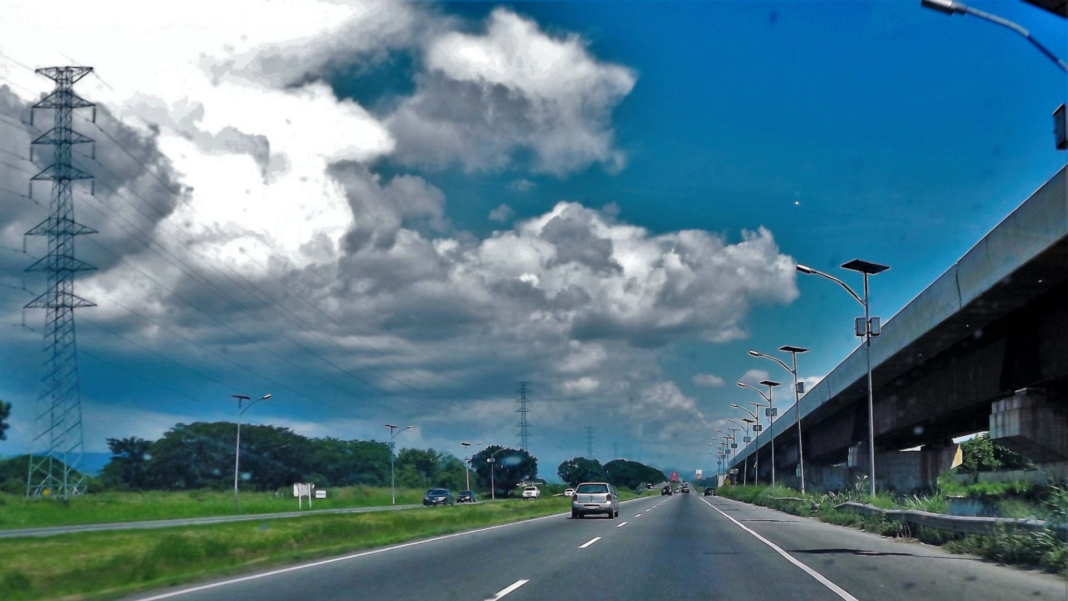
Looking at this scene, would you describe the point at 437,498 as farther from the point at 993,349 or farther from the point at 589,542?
the point at 589,542

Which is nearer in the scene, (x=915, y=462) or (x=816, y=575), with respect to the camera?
(x=816, y=575)

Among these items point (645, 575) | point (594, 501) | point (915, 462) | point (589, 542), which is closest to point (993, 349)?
point (589, 542)

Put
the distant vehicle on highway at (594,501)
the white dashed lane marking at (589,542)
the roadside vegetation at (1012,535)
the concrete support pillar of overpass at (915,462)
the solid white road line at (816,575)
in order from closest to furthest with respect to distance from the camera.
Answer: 1. the solid white road line at (816,575)
2. the roadside vegetation at (1012,535)
3. the white dashed lane marking at (589,542)
4. the distant vehicle on highway at (594,501)
5. the concrete support pillar of overpass at (915,462)

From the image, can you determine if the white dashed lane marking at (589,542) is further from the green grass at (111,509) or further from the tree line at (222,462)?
the tree line at (222,462)

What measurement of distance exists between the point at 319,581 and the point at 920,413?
3351cm

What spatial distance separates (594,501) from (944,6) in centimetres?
2864

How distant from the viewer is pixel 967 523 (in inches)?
714

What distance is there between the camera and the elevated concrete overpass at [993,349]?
22.3 metres

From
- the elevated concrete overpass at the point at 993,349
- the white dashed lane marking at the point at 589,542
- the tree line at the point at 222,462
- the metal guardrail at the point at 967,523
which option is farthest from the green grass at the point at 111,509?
the elevated concrete overpass at the point at 993,349

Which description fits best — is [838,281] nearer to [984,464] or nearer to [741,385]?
[741,385]

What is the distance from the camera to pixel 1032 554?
15.6 metres

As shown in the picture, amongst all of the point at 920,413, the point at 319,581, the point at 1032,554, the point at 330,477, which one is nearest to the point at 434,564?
the point at 319,581

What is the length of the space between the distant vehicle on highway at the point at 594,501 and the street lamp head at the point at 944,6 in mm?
28225

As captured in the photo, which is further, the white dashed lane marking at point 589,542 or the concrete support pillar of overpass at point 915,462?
the concrete support pillar of overpass at point 915,462
